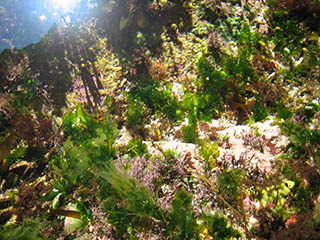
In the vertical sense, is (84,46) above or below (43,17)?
below

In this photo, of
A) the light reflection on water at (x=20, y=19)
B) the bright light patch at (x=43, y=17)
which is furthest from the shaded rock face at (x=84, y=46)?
the bright light patch at (x=43, y=17)

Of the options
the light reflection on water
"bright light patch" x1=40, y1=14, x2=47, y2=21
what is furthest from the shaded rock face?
"bright light patch" x1=40, y1=14, x2=47, y2=21

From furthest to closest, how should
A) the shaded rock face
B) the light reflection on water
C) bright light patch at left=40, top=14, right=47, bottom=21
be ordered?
bright light patch at left=40, top=14, right=47, bottom=21 → the light reflection on water → the shaded rock face

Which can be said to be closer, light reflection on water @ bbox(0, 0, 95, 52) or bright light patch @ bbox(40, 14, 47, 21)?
light reflection on water @ bbox(0, 0, 95, 52)

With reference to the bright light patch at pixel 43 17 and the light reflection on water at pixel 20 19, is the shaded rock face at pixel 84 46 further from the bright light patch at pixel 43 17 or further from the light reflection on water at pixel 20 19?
the bright light patch at pixel 43 17

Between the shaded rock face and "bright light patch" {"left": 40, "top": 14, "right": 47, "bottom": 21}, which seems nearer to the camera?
the shaded rock face

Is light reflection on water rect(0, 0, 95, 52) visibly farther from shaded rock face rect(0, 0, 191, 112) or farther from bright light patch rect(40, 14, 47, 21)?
shaded rock face rect(0, 0, 191, 112)

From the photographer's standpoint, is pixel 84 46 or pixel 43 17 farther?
pixel 43 17

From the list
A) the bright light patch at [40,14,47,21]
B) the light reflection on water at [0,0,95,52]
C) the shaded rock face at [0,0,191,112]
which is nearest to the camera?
the shaded rock face at [0,0,191,112]

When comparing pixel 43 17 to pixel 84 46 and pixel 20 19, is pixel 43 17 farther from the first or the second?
pixel 84 46

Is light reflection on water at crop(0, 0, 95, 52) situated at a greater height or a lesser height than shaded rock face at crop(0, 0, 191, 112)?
greater

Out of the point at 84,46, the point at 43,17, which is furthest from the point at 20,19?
the point at 84,46

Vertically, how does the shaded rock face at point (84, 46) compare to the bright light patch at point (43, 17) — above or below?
below

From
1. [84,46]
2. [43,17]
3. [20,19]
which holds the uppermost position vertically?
[43,17]
